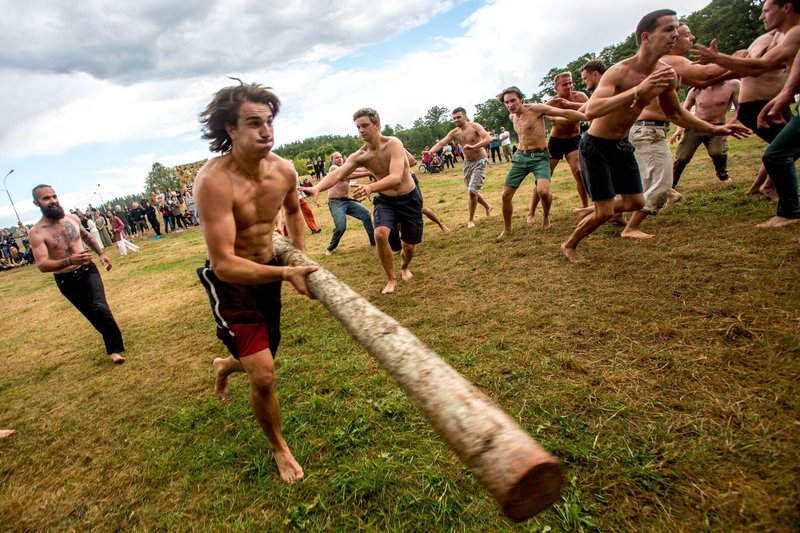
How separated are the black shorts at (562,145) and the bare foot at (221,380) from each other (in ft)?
19.8

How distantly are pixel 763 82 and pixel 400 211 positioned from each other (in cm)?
495

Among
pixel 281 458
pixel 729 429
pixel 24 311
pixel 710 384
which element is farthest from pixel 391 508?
pixel 24 311

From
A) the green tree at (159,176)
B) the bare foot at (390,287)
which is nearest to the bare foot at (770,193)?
the bare foot at (390,287)

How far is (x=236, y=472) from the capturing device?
2.64 meters

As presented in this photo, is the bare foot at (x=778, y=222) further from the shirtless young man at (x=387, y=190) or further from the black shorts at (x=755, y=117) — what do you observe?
the shirtless young man at (x=387, y=190)

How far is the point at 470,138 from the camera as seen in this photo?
8328 millimetres

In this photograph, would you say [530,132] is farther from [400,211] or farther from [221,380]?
[221,380]

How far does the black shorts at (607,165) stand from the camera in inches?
178

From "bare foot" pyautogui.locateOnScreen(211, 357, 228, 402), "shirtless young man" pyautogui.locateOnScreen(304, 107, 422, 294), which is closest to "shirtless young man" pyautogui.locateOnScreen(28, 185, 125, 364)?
"bare foot" pyautogui.locateOnScreen(211, 357, 228, 402)

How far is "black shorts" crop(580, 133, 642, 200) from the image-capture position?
451 centimetres

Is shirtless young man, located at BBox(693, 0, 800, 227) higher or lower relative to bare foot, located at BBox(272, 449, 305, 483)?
higher

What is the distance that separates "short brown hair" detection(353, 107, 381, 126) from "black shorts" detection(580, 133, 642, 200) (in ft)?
8.62

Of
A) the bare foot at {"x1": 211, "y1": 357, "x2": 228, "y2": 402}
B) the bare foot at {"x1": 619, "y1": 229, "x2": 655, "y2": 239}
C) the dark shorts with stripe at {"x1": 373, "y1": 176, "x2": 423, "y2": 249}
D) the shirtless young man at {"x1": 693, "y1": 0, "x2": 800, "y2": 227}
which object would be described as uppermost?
the shirtless young man at {"x1": 693, "y1": 0, "x2": 800, "y2": 227}

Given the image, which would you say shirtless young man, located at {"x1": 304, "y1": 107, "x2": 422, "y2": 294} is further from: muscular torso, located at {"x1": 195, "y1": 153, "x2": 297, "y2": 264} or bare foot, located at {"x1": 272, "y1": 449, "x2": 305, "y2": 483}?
bare foot, located at {"x1": 272, "y1": 449, "x2": 305, "y2": 483}
